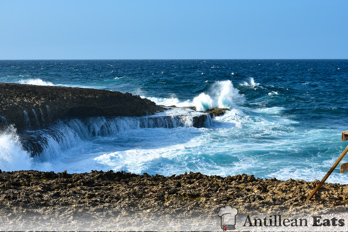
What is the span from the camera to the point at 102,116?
16.2m

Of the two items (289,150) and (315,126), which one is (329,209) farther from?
(315,126)

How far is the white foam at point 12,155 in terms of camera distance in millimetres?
10102

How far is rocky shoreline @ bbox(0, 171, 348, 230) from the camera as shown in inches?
207

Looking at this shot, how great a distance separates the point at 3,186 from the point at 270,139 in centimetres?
1213

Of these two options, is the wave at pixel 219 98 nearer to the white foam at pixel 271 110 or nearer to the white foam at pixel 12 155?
the white foam at pixel 271 110

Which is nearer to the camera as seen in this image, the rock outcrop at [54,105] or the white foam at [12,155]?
the white foam at [12,155]

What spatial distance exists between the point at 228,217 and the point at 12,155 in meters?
7.66

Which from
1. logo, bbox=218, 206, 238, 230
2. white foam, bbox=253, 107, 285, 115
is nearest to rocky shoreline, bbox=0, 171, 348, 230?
logo, bbox=218, 206, 238, 230

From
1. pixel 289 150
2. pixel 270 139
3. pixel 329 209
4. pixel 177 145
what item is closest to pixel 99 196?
pixel 329 209

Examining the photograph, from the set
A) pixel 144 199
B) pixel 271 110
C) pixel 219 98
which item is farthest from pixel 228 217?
pixel 219 98

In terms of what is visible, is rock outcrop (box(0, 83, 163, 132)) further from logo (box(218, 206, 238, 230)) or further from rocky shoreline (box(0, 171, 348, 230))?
logo (box(218, 206, 238, 230))

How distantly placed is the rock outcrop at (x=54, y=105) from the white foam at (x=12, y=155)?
0.86 metres

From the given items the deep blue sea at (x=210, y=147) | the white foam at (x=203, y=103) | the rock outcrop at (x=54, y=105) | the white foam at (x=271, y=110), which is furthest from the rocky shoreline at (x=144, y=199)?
the white foam at (x=271, y=110)

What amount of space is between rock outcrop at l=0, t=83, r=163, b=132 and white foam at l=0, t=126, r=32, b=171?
857 millimetres
